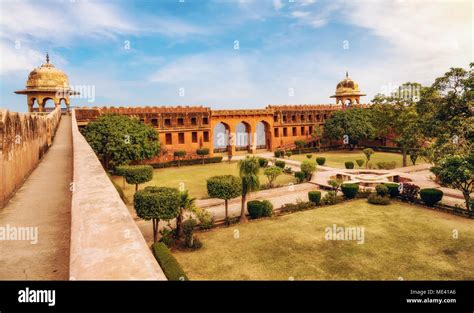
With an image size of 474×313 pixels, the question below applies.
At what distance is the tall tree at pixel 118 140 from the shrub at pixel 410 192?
24583mm

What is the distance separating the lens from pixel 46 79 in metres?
36.6

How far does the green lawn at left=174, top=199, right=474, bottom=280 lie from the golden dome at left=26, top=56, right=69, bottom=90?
100 feet

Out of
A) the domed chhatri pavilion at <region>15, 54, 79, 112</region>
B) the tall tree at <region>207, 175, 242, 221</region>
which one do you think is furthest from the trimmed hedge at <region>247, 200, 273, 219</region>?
the domed chhatri pavilion at <region>15, 54, 79, 112</region>

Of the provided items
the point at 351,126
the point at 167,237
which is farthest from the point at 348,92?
the point at 167,237

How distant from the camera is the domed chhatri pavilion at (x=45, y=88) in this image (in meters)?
35.9

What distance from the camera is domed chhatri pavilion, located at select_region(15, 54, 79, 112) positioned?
3588cm

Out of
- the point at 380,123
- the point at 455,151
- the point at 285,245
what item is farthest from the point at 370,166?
the point at 285,245

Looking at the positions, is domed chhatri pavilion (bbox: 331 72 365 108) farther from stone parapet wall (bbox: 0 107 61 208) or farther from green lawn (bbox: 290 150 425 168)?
stone parapet wall (bbox: 0 107 61 208)

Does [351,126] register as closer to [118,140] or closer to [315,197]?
[315,197]

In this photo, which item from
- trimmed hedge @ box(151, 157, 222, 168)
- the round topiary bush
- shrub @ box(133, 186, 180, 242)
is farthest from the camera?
trimmed hedge @ box(151, 157, 222, 168)

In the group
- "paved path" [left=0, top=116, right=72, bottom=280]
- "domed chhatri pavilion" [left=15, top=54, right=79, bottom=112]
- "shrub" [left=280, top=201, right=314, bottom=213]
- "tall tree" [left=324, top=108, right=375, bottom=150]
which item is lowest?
"shrub" [left=280, top=201, right=314, bottom=213]

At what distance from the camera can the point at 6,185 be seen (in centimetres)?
763
